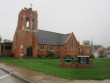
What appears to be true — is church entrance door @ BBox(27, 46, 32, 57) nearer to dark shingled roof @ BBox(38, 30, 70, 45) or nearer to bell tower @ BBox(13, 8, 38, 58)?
bell tower @ BBox(13, 8, 38, 58)

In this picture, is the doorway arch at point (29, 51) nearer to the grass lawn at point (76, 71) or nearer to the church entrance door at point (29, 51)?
the church entrance door at point (29, 51)

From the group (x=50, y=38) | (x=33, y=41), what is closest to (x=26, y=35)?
(x=33, y=41)

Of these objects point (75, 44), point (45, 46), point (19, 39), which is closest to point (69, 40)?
point (75, 44)

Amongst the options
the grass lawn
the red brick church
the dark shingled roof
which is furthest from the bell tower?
the grass lawn

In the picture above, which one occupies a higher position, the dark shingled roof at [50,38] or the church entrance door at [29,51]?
the dark shingled roof at [50,38]

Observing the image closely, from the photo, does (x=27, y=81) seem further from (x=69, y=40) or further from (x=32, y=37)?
(x=69, y=40)

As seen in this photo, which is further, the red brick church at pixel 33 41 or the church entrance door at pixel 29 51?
the church entrance door at pixel 29 51

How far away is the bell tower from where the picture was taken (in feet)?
142

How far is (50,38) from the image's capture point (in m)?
52.7

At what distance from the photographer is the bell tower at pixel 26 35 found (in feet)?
142

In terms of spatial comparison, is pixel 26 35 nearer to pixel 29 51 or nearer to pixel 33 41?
pixel 33 41

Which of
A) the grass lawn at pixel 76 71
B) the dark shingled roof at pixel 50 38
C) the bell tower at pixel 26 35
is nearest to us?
the grass lawn at pixel 76 71

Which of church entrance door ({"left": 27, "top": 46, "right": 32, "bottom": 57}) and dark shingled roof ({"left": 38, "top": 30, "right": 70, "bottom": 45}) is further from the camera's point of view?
dark shingled roof ({"left": 38, "top": 30, "right": 70, "bottom": 45})

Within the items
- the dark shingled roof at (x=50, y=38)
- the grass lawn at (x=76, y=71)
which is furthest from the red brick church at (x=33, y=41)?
the grass lawn at (x=76, y=71)
